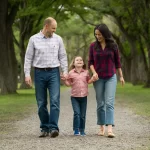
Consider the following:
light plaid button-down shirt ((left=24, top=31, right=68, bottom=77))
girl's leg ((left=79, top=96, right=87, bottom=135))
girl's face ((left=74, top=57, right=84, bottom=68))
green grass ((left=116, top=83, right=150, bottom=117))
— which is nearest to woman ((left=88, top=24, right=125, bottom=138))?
girl's face ((left=74, top=57, right=84, bottom=68))

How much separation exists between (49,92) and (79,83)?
543 millimetres

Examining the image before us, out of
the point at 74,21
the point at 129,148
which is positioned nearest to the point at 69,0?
the point at 129,148

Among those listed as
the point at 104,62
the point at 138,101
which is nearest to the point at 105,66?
the point at 104,62

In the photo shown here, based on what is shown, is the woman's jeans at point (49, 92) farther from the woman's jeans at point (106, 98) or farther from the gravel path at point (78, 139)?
the woman's jeans at point (106, 98)

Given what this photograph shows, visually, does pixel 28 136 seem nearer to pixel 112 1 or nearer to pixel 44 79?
pixel 44 79

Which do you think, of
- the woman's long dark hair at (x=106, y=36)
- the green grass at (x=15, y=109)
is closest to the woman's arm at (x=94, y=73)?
the woman's long dark hair at (x=106, y=36)

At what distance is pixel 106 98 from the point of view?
832 cm

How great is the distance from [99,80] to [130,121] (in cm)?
299

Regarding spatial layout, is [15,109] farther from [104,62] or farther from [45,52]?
[104,62]

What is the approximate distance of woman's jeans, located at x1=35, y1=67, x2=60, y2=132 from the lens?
27.4 ft

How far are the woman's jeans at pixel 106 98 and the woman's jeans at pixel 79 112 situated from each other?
0.28 meters

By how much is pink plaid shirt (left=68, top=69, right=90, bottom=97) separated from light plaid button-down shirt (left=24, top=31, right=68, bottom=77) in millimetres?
217

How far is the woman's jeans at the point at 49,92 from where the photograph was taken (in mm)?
8344

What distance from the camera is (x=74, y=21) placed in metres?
61.7
